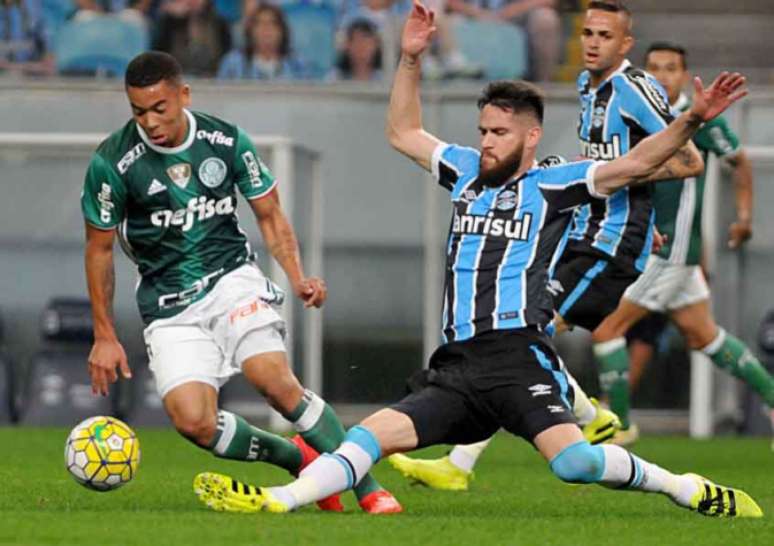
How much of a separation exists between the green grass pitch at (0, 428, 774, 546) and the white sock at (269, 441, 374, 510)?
86mm

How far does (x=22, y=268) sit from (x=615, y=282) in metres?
6.54

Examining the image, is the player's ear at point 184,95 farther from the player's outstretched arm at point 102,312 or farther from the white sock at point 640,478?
the white sock at point 640,478

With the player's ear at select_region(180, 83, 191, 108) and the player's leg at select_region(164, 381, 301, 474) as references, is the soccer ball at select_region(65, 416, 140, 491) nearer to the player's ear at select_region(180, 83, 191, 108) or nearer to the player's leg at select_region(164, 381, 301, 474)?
the player's leg at select_region(164, 381, 301, 474)

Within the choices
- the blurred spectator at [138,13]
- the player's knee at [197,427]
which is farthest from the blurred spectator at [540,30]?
the player's knee at [197,427]

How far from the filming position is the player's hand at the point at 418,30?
744cm

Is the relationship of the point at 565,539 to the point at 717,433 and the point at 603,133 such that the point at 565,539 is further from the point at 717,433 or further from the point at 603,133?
the point at 717,433

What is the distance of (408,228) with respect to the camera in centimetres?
1497

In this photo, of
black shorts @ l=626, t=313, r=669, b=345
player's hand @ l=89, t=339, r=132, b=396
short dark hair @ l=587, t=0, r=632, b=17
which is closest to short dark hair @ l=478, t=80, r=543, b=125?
player's hand @ l=89, t=339, r=132, b=396

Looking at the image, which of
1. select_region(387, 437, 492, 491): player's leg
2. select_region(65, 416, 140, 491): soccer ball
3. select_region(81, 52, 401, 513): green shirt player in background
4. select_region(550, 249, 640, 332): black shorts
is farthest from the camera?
select_region(550, 249, 640, 332): black shorts

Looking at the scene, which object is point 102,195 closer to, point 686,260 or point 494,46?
point 686,260

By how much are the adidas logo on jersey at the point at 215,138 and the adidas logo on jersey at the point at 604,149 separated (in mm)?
2240

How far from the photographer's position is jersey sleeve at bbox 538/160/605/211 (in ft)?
23.7

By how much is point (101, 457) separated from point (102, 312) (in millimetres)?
597

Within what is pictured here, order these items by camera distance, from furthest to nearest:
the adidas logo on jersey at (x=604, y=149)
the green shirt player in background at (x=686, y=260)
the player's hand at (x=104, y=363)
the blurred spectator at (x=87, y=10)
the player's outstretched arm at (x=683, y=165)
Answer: the blurred spectator at (x=87, y=10)
the green shirt player in background at (x=686, y=260)
the adidas logo on jersey at (x=604, y=149)
the player's outstretched arm at (x=683, y=165)
the player's hand at (x=104, y=363)
